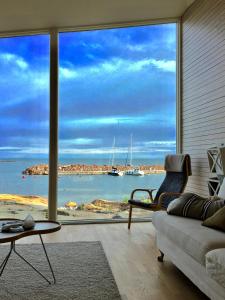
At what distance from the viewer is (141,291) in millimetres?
2527

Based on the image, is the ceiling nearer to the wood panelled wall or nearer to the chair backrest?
the wood panelled wall

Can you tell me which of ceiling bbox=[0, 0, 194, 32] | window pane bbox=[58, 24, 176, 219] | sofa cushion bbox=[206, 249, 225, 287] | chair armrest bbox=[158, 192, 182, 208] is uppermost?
ceiling bbox=[0, 0, 194, 32]

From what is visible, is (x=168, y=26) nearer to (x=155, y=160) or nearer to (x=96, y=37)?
(x=96, y=37)

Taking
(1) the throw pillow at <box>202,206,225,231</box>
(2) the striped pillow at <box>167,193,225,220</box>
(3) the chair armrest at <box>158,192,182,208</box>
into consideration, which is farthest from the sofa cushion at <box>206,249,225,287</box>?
(3) the chair armrest at <box>158,192,182,208</box>

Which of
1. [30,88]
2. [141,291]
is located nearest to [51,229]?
[141,291]

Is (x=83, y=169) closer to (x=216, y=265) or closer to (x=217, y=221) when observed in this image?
(x=217, y=221)

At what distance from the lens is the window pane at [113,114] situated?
→ 17.5 feet

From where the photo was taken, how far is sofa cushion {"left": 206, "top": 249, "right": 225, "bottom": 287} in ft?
5.98

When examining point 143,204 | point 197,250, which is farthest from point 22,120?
point 197,250

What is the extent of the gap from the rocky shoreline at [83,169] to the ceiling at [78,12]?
7.22 ft

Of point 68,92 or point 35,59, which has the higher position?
point 35,59

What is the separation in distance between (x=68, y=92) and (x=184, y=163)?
2.20 meters

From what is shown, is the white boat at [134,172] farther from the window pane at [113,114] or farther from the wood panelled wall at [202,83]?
the wood panelled wall at [202,83]

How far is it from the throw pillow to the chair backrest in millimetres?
1856
